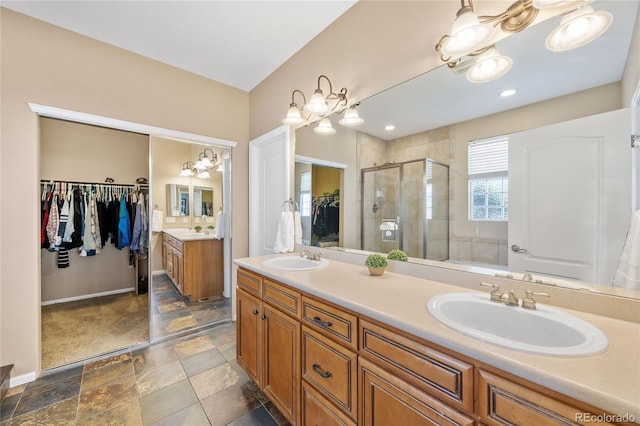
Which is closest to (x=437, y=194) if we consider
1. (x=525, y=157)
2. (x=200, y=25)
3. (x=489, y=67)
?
(x=525, y=157)

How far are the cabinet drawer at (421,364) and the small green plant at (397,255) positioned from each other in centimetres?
66

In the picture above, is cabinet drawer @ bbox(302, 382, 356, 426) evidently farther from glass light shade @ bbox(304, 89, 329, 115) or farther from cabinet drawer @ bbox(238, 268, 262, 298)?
glass light shade @ bbox(304, 89, 329, 115)

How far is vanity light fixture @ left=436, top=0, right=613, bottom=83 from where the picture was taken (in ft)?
3.23

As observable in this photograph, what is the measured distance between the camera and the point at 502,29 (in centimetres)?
117

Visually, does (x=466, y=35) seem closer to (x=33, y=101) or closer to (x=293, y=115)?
(x=293, y=115)

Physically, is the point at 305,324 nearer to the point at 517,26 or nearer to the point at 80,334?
the point at 517,26

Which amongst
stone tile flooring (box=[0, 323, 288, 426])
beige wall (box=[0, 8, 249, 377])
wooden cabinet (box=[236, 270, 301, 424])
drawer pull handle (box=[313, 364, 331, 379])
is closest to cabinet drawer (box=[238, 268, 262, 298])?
wooden cabinet (box=[236, 270, 301, 424])

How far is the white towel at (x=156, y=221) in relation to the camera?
2.51 metres

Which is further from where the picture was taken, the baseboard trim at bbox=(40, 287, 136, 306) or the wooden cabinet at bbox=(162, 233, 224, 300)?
the baseboard trim at bbox=(40, 287, 136, 306)

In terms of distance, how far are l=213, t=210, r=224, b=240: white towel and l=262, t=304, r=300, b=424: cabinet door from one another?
67.7 inches

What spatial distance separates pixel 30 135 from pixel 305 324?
2.51m

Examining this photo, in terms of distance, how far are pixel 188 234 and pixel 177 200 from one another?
410 millimetres

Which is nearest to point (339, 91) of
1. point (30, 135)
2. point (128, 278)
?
point (30, 135)

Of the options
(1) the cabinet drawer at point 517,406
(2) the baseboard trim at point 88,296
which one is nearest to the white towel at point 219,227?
(2) the baseboard trim at point 88,296
